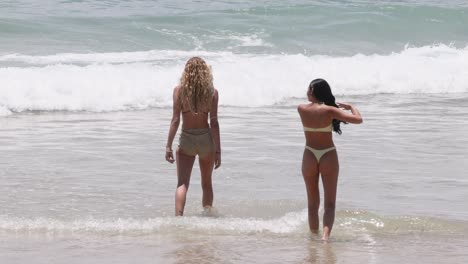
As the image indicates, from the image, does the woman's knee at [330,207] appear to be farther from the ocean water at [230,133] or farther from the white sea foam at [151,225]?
the white sea foam at [151,225]

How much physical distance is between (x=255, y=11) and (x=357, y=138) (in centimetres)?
1719

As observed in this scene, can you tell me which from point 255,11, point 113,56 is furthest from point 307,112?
point 255,11

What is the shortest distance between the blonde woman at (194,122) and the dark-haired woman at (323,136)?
3.16 feet

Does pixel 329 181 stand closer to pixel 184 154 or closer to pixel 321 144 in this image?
pixel 321 144

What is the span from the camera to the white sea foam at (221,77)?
17.8 m

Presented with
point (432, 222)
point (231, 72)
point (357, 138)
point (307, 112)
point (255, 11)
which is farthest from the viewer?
point (255, 11)

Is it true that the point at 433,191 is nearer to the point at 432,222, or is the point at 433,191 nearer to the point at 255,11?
the point at 432,222

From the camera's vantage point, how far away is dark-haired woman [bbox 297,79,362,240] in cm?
796

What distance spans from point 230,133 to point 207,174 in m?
4.89

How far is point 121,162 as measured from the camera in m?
11.6

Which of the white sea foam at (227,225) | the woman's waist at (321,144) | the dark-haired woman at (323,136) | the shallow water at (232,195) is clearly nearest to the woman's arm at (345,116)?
the dark-haired woman at (323,136)

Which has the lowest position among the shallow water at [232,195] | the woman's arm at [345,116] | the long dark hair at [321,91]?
the shallow water at [232,195]

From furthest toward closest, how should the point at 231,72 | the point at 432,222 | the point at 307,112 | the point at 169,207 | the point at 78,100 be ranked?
the point at 231,72 < the point at 78,100 < the point at 169,207 < the point at 432,222 < the point at 307,112

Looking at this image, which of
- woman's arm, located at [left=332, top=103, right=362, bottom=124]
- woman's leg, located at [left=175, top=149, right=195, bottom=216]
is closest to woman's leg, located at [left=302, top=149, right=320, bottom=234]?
woman's arm, located at [left=332, top=103, right=362, bottom=124]
